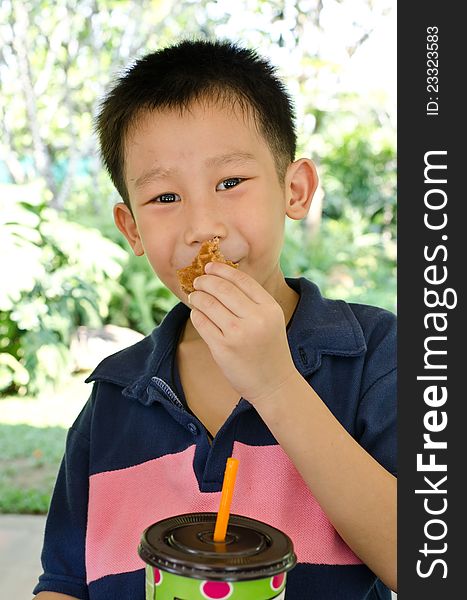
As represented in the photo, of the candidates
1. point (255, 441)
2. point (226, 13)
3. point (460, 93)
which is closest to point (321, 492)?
point (255, 441)

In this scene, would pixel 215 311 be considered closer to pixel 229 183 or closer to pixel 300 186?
pixel 229 183

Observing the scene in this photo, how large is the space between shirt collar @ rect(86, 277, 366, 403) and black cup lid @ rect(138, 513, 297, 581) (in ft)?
1.44

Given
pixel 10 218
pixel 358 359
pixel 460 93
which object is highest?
pixel 10 218

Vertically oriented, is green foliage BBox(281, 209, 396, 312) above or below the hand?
above

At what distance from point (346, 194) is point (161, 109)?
21.3ft

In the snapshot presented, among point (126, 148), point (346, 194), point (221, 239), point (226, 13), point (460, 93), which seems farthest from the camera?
point (346, 194)

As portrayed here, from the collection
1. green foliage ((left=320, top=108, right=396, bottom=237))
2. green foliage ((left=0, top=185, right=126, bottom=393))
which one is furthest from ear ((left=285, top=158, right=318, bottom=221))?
green foliage ((left=320, top=108, right=396, bottom=237))

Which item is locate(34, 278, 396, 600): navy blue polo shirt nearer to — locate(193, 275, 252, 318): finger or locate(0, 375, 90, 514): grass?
locate(193, 275, 252, 318): finger

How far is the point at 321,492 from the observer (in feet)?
2.89

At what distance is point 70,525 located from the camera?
1.18 meters

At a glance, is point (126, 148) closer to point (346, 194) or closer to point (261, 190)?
point (261, 190)

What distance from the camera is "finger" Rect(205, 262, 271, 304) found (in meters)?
0.87

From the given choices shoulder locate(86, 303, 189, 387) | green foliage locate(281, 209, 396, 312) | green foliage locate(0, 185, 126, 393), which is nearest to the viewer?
shoulder locate(86, 303, 189, 387)

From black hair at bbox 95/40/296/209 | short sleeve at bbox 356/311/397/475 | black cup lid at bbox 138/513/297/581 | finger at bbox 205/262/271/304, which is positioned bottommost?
black cup lid at bbox 138/513/297/581
